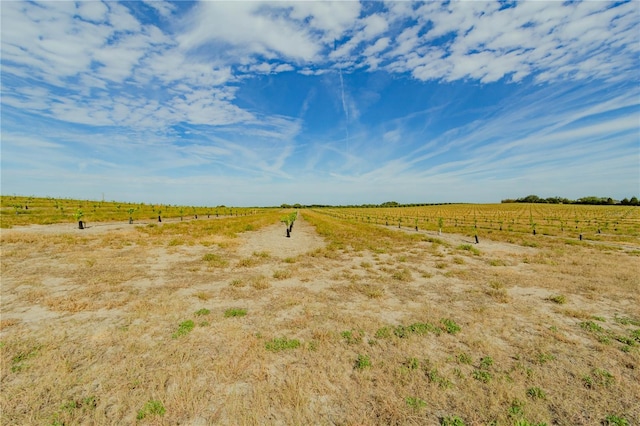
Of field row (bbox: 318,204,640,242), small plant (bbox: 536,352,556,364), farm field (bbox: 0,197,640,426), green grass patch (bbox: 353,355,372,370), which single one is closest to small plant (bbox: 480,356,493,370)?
farm field (bbox: 0,197,640,426)

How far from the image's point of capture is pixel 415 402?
5.00m

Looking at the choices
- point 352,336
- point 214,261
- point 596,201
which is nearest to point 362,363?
point 352,336

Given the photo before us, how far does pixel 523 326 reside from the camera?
8.38 meters

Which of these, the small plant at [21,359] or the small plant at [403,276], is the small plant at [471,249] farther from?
the small plant at [21,359]

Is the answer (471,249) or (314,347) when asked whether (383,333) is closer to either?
(314,347)

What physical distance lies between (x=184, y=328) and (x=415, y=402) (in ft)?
22.3

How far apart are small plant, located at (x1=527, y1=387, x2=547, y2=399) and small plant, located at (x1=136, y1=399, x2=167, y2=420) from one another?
740cm

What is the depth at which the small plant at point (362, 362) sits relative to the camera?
6.05m

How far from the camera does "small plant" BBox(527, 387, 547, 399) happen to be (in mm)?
5143

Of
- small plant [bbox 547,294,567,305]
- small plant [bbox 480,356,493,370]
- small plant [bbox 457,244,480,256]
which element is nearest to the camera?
small plant [bbox 480,356,493,370]

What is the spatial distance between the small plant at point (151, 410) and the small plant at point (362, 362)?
414 cm

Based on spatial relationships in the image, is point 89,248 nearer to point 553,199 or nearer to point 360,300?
point 360,300

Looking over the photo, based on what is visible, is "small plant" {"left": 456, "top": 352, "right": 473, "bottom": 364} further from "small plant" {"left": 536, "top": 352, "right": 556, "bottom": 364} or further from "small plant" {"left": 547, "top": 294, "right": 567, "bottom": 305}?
"small plant" {"left": 547, "top": 294, "right": 567, "bottom": 305}

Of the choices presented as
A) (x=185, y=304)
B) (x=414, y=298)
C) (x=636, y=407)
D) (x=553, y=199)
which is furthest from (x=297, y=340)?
(x=553, y=199)
